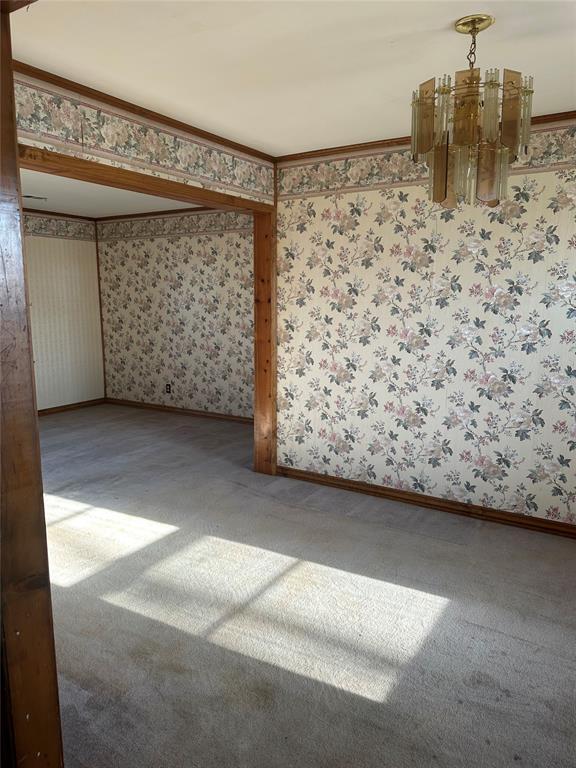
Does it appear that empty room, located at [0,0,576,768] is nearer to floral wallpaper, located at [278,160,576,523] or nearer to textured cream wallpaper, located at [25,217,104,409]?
floral wallpaper, located at [278,160,576,523]

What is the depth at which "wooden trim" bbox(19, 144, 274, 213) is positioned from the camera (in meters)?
2.60

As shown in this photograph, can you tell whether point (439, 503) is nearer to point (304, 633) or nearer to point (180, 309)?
point (304, 633)

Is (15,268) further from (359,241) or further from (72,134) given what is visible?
(359,241)

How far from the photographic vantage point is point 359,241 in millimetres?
3971

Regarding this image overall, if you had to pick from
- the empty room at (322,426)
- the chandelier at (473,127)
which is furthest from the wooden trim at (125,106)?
the chandelier at (473,127)

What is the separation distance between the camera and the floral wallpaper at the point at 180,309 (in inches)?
248

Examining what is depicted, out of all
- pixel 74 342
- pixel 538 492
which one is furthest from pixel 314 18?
pixel 74 342

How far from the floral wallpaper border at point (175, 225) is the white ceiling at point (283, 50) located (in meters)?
2.97

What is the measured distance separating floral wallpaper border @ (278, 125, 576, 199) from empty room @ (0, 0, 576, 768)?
16 mm

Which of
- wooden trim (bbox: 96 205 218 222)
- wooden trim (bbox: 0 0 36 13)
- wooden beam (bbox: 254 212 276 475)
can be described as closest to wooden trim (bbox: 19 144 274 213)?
wooden beam (bbox: 254 212 276 475)

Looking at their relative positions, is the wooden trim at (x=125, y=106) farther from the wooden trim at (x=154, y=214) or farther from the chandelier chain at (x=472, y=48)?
the wooden trim at (x=154, y=214)

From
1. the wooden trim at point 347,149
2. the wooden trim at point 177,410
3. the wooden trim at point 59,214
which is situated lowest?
the wooden trim at point 177,410

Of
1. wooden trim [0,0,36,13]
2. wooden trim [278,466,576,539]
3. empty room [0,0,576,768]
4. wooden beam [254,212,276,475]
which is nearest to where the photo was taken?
wooden trim [0,0,36,13]

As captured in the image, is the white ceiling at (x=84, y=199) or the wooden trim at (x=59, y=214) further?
the wooden trim at (x=59, y=214)
